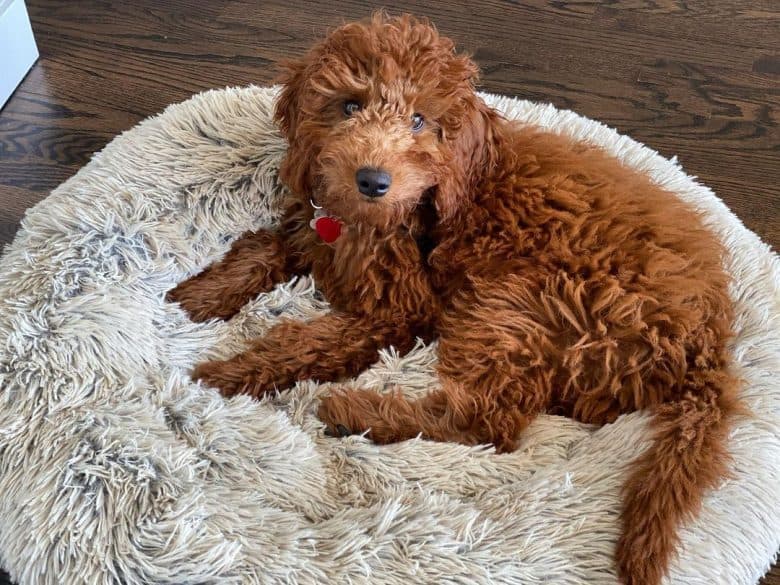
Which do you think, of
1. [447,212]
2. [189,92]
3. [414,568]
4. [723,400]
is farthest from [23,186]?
[723,400]

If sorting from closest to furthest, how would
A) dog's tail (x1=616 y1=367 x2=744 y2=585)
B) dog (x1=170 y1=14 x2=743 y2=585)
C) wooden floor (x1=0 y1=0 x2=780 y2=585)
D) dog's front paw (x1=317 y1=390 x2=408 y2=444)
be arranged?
dog's tail (x1=616 y1=367 x2=744 y2=585)
dog (x1=170 y1=14 x2=743 y2=585)
dog's front paw (x1=317 y1=390 x2=408 y2=444)
wooden floor (x1=0 y1=0 x2=780 y2=585)

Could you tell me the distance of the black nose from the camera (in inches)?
53.4

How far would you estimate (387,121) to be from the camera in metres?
1.39

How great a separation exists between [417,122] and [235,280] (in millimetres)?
560

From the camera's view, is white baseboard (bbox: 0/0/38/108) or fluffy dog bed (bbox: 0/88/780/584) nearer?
fluffy dog bed (bbox: 0/88/780/584)

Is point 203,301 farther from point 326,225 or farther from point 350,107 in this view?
point 350,107

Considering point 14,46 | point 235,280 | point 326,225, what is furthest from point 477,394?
point 14,46

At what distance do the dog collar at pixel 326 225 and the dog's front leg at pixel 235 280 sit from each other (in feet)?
0.57

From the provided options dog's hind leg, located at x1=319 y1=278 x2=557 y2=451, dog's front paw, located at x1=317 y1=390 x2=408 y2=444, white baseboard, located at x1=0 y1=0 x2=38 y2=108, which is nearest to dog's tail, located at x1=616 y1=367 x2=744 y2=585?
dog's hind leg, located at x1=319 y1=278 x2=557 y2=451

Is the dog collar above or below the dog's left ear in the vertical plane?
below

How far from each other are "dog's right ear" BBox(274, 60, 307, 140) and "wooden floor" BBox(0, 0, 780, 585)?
889 mm

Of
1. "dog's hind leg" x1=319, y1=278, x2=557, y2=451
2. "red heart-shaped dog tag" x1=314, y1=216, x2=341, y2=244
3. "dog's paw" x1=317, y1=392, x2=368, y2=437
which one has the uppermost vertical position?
"red heart-shaped dog tag" x1=314, y1=216, x2=341, y2=244

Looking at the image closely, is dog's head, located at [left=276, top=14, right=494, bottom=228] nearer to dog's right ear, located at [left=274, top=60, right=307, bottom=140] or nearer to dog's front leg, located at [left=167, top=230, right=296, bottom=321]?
dog's right ear, located at [left=274, top=60, right=307, bottom=140]

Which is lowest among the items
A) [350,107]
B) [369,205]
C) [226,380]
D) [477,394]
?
[226,380]
